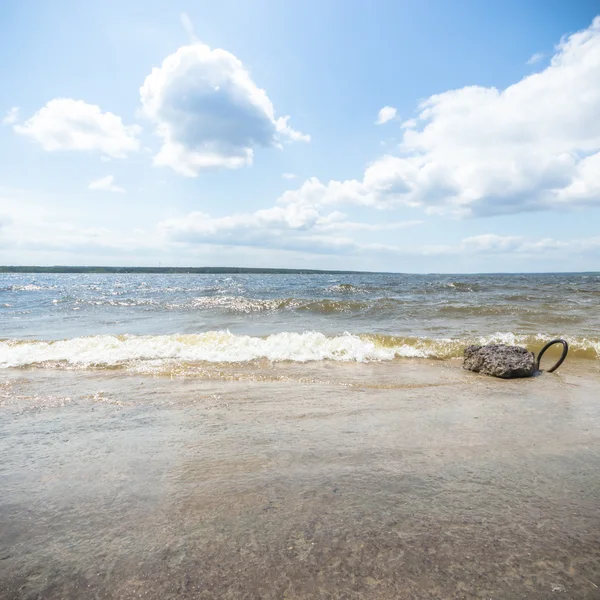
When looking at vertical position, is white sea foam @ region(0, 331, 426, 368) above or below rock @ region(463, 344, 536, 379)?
below

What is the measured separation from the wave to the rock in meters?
1.67

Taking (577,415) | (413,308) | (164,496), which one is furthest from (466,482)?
(413,308)

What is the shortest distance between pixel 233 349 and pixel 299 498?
6871 millimetres

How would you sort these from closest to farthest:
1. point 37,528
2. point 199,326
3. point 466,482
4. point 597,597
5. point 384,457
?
point 597,597
point 37,528
point 466,482
point 384,457
point 199,326

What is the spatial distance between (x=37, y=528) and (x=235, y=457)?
4.85ft

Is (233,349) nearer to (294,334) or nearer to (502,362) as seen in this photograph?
(294,334)

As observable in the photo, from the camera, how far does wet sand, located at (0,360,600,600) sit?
6.46 feet

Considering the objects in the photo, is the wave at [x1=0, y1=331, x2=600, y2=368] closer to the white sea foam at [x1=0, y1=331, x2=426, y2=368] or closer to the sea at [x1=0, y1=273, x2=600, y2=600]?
the white sea foam at [x1=0, y1=331, x2=426, y2=368]

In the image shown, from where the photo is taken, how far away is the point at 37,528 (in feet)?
7.86

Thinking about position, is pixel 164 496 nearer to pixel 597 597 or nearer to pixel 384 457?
pixel 384 457

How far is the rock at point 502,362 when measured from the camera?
268 inches

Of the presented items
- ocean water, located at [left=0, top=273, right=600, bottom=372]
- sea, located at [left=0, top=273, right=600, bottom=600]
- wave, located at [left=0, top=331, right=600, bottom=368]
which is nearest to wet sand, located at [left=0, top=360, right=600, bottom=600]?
sea, located at [left=0, top=273, right=600, bottom=600]

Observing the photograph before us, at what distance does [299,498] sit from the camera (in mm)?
2686

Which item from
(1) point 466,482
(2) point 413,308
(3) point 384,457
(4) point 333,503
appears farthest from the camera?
(2) point 413,308
